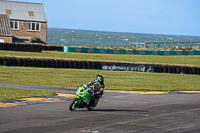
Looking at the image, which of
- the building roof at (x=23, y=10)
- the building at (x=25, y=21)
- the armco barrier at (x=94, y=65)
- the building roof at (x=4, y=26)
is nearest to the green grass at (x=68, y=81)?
the armco barrier at (x=94, y=65)

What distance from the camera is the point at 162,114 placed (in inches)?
491

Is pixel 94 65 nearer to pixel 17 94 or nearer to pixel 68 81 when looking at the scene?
pixel 68 81

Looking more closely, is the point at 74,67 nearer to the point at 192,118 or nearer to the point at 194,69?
the point at 194,69

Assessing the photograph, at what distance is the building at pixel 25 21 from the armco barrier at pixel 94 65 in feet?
114

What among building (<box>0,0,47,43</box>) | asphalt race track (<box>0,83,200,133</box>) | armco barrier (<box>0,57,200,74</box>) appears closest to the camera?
asphalt race track (<box>0,83,200,133</box>)

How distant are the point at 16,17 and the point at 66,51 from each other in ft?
66.0

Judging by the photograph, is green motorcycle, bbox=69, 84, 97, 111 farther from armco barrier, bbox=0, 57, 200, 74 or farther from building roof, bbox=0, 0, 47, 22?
building roof, bbox=0, 0, 47, 22

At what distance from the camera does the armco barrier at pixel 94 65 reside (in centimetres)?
3274

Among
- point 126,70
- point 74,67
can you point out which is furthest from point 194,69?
point 74,67

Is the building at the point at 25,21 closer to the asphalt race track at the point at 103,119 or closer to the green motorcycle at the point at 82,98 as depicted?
the asphalt race track at the point at 103,119

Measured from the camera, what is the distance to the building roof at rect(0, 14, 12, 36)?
201 ft

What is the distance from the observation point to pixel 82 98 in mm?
12352

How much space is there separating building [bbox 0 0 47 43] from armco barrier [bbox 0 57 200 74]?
3461 centimetres

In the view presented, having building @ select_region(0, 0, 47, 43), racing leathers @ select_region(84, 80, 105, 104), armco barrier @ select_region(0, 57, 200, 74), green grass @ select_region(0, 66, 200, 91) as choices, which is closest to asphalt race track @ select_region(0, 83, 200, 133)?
racing leathers @ select_region(84, 80, 105, 104)
